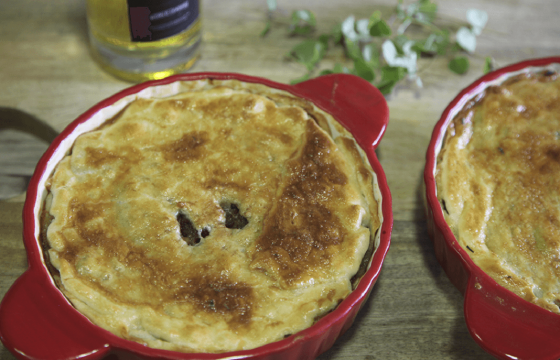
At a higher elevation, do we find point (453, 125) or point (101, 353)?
point (453, 125)

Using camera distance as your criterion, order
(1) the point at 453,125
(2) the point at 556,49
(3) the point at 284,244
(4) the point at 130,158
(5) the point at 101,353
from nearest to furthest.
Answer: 1. (5) the point at 101,353
2. (3) the point at 284,244
3. (4) the point at 130,158
4. (1) the point at 453,125
5. (2) the point at 556,49

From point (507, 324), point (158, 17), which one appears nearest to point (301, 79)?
point (158, 17)

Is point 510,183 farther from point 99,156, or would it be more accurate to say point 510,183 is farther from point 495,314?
point 99,156

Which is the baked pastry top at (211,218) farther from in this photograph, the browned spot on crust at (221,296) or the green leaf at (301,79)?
the green leaf at (301,79)

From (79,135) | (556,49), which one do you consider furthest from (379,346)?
(556,49)

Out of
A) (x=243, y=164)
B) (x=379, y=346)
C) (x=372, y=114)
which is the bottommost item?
(x=379, y=346)

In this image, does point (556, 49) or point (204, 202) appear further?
point (556, 49)

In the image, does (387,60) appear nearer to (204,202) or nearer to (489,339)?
(204,202)

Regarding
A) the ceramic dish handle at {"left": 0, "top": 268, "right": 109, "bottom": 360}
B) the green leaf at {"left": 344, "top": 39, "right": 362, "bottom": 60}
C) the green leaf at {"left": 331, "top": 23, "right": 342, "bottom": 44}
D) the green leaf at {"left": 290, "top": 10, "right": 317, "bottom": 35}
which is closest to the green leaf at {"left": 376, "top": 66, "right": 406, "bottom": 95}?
the green leaf at {"left": 344, "top": 39, "right": 362, "bottom": 60}

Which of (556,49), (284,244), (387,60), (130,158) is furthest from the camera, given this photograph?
(556,49)
